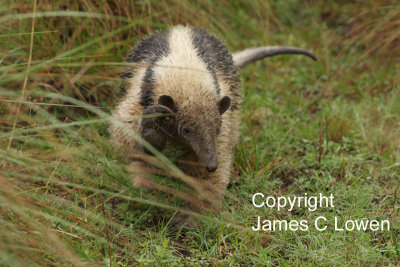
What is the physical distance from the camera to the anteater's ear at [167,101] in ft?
11.7

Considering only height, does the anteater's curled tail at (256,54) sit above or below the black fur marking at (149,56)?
above

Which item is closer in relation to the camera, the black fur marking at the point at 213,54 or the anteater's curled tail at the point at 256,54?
the black fur marking at the point at 213,54

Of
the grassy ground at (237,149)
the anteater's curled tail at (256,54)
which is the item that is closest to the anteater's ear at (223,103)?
the grassy ground at (237,149)

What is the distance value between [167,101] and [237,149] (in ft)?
4.66

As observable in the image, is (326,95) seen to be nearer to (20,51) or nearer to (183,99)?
(183,99)

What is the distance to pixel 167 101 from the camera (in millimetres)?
3617

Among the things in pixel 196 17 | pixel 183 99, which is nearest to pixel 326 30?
pixel 196 17

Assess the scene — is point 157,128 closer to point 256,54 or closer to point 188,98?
point 188,98

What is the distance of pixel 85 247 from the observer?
3.30 metres

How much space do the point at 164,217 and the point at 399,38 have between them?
4.19 meters

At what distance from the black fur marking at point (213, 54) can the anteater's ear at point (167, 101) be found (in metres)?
A: 0.55

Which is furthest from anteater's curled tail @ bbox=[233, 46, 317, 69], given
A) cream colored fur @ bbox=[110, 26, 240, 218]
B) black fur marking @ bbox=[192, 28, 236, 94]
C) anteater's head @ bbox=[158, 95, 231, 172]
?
anteater's head @ bbox=[158, 95, 231, 172]

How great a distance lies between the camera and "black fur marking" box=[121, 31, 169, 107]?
396 centimetres

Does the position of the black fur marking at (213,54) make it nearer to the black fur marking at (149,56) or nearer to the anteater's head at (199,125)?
the black fur marking at (149,56)
